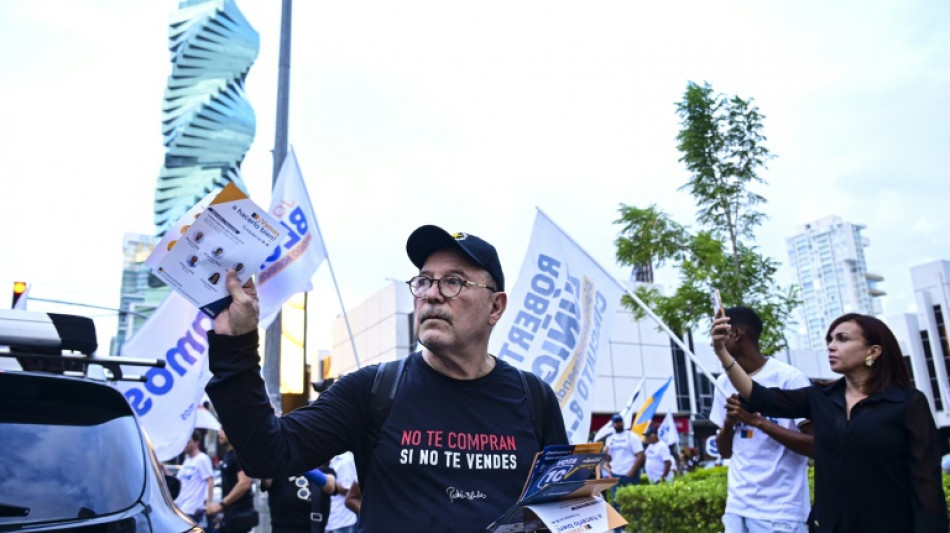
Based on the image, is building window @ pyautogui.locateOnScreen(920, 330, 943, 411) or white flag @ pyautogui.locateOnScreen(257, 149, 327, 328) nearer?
white flag @ pyautogui.locateOnScreen(257, 149, 327, 328)

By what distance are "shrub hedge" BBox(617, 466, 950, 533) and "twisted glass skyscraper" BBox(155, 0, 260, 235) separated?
4660cm

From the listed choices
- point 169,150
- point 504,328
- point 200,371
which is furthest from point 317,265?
point 169,150

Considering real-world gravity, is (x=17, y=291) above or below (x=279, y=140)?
below

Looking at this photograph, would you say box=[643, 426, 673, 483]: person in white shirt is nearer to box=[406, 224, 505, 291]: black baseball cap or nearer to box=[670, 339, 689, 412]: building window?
box=[406, 224, 505, 291]: black baseball cap

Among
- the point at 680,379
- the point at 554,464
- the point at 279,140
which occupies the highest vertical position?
the point at 279,140

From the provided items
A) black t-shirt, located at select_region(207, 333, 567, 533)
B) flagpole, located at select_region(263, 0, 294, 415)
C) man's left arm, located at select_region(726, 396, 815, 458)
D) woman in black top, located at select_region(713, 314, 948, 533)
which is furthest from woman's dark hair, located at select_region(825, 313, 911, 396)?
flagpole, located at select_region(263, 0, 294, 415)

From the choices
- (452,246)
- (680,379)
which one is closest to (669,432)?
(452,246)

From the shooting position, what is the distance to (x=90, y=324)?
4.52 metres

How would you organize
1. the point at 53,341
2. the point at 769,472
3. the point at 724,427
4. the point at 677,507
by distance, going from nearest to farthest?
the point at 53,341 < the point at 769,472 < the point at 724,427 < the point at 677,507

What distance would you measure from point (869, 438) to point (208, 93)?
183 ft

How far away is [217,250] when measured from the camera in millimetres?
2230

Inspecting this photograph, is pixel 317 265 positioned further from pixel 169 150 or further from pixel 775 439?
pixel 169 150

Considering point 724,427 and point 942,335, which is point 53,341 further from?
point 942,335

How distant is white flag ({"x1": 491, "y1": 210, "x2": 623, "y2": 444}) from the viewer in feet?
25.8
